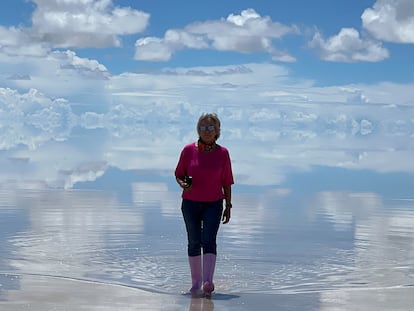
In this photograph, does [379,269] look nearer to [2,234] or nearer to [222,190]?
[222,190]

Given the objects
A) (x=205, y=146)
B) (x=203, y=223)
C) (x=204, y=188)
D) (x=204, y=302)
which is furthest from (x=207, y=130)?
(x=204, y=302)

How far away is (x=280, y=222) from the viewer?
1378 cm

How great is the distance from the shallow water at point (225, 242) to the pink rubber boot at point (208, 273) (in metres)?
0.20

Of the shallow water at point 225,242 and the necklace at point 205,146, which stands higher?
the necklace at point 205,146

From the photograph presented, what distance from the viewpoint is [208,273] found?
8047 mm

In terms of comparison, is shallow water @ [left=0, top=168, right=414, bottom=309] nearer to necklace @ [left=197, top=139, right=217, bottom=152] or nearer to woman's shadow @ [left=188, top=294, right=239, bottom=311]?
woman's shadow @ [left=188, top=294, right=239, bottom=311]

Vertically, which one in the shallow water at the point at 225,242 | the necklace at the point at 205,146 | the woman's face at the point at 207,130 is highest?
the woman's face at the point at 207,130

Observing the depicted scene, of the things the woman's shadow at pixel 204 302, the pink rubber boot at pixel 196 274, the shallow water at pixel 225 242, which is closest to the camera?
the woman's shadow at pixel 204 302

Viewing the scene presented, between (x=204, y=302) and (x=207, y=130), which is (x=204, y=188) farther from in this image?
(x=204, y=302)

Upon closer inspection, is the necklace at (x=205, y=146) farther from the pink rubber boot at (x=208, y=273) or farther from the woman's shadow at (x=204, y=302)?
the woman's shadow at (x=204, y=302)

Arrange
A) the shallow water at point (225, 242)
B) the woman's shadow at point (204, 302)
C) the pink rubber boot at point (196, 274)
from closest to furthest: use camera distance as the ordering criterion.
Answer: the woman's shadow at point (204, 302)
the pink rubber boot at point (196, 274)
the shallow water at point (225, 242)

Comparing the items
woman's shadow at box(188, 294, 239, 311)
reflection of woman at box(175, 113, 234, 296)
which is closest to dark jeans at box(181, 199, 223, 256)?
reflection of woman at box(175, 113, 234, 296)

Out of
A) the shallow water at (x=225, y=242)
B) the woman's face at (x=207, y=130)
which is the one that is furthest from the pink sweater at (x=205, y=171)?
the shallow water at (x=225, y=242)

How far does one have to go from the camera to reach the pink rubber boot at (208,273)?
789cm
